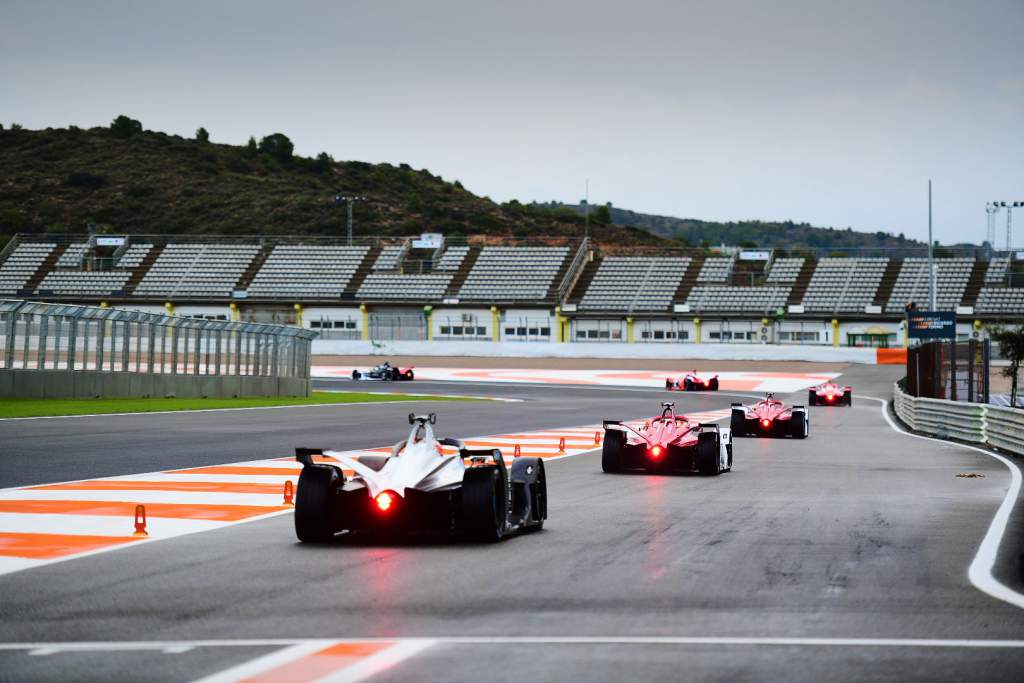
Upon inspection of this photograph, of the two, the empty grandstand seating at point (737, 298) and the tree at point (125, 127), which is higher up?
the tree at point (125, 127)

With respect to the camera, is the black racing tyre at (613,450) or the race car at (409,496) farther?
the black racing tyre at (613,450)

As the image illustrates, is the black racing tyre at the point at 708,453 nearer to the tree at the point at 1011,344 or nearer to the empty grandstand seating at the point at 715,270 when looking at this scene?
the tree at the point at 1011,344

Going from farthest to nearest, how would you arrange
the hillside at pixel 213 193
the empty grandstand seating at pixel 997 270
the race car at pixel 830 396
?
the hillside at pixel 213 193 < the empty grandstand seating at pixel 997 270 < the race car at pixel 830 396

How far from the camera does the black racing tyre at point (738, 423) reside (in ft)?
93.1

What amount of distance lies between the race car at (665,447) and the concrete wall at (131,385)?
831 inches

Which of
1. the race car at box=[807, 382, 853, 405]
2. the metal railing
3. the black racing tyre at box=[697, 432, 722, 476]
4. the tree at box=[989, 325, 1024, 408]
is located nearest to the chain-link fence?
the metal railing

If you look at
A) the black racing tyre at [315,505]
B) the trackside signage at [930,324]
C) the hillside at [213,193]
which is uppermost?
the hillside at [213,193]

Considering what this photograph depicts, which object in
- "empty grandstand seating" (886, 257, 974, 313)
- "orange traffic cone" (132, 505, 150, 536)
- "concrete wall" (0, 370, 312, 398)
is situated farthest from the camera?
"empty grandstand seating" (886, 257, 974, 313)

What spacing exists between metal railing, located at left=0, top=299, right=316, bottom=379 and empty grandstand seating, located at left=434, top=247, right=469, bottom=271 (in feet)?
152

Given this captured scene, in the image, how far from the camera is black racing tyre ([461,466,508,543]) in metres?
10.6

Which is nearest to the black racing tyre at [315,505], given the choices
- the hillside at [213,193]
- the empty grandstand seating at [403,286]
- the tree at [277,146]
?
the empty grandstand seating at [403,286]

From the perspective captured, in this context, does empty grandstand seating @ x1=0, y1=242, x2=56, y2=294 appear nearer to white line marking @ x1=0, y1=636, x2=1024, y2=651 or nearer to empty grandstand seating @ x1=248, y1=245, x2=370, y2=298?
empty grandstand seating @ x1=248, y1=245, x2=370, y2=298

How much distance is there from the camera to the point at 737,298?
284ft

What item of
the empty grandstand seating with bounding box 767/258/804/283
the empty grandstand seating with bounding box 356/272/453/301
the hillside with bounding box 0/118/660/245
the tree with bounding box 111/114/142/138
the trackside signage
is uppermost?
the tree with bounding box 111/114/142/138
